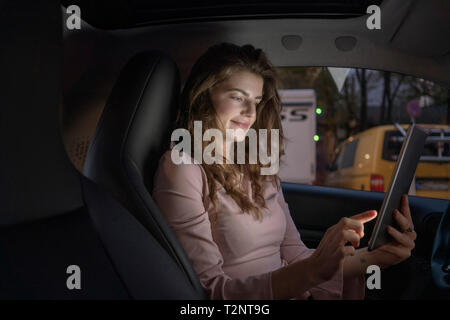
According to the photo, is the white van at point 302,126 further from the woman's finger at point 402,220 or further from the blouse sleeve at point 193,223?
the blouse sleeve at point 193,223

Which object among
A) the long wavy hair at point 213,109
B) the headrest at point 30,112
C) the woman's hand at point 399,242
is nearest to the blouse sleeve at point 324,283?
the woman's hand at point 399,242

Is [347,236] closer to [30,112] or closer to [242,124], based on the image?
[242,124]

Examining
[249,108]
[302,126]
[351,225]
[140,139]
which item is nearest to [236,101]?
[249,108]

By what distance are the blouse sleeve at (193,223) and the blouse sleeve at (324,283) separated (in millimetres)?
362

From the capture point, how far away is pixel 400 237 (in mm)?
1437

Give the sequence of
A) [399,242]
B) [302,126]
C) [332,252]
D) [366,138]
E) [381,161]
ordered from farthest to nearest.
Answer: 1. [302,126]
2. [366,138]
3. [381,161]
4. [399,242]
5. [332,252]

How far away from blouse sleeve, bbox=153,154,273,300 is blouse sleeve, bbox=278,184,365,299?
362 millimetres

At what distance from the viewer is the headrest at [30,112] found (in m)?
0.98

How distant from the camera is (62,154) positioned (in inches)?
40.7

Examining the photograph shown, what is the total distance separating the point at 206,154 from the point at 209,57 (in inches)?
14.4

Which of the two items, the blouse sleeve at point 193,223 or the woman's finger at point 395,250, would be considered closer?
the blouse sleeve at point 193,223

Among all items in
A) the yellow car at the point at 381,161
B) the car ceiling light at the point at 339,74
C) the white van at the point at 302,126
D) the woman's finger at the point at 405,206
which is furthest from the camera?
the white van at the point at 302,126

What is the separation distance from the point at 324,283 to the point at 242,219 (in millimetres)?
375

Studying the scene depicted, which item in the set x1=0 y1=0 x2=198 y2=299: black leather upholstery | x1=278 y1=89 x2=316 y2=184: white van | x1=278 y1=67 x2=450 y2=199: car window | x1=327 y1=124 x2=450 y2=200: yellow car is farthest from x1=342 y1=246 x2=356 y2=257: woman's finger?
x1=278 y1=89 x2=316 y2=184: white van
